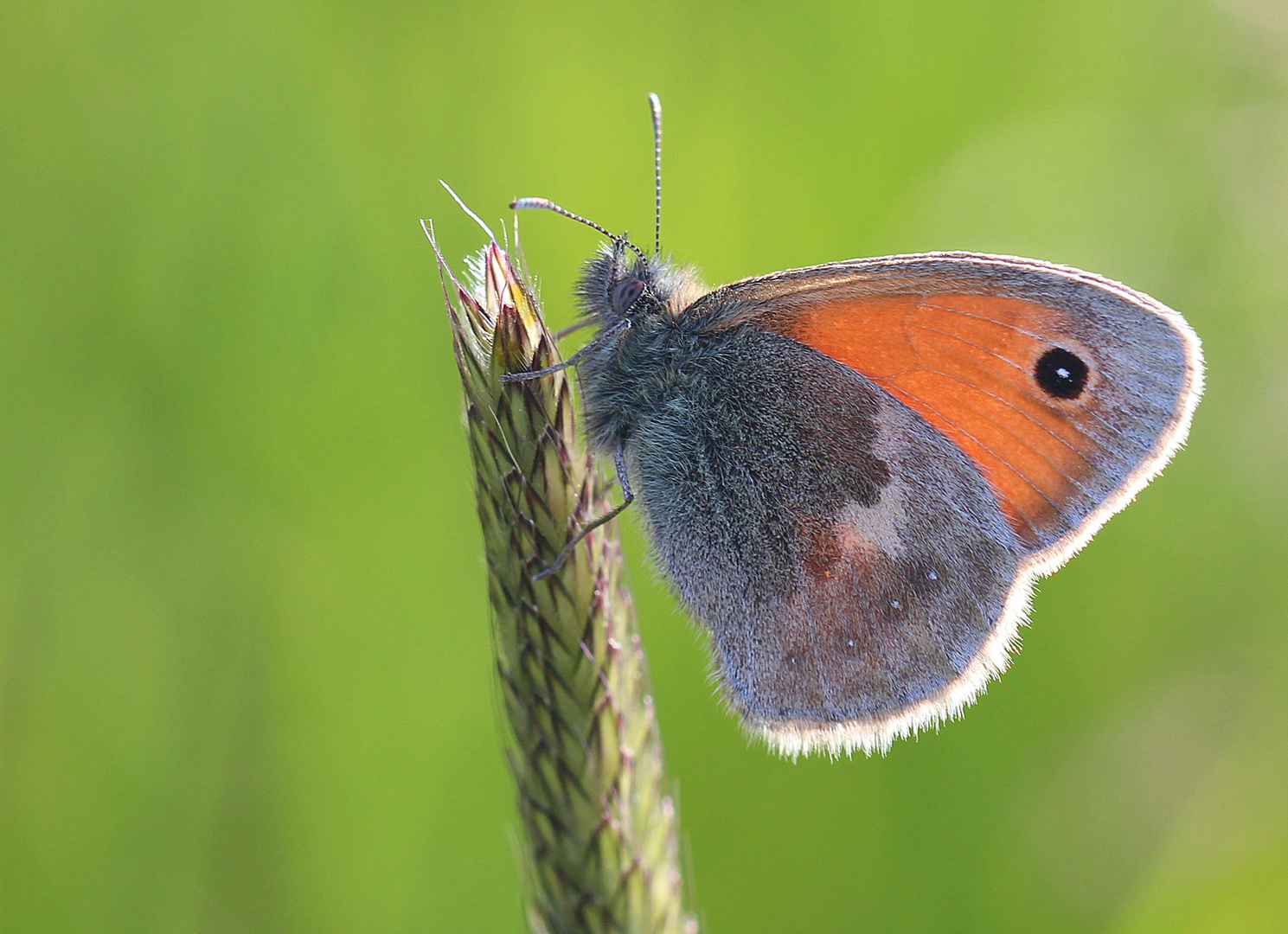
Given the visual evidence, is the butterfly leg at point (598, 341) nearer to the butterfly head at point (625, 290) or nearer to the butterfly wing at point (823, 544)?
the butterfly head at point (625, 290)

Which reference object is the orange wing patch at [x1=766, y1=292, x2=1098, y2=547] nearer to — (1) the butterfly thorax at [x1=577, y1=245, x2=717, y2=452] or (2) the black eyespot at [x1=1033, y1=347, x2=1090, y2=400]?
(2) the black eyespot at [x1=1033, y1=347, x2=1090, y2=400]

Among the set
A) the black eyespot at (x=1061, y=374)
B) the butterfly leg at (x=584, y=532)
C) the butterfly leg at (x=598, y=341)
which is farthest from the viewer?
the black eyespot at (x=1061, y=374)

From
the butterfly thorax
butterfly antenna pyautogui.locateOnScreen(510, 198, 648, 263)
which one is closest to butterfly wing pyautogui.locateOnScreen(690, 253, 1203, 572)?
the butterfly thorax

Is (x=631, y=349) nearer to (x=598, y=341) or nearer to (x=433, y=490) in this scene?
(x=598, y=341)

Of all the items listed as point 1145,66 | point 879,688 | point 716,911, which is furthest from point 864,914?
point 1145,66

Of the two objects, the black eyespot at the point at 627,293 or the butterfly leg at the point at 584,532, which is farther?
the black eyespot at the point at 627,293

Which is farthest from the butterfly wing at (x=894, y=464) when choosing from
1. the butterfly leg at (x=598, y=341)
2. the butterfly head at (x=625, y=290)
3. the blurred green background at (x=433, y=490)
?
the blurred green background at (x=433, y=490)
